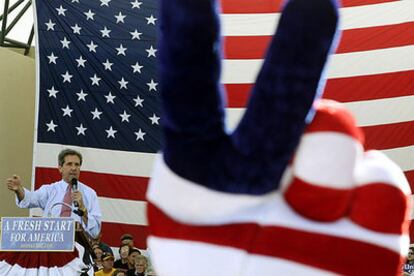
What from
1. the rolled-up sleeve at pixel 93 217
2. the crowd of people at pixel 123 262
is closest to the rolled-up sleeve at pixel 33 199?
the rolled-up sleeve at pixel 93 217

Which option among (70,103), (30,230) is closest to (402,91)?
(70,103)

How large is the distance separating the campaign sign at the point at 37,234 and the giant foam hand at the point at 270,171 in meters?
2.17

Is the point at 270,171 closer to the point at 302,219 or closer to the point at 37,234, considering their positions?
the point at 302,219

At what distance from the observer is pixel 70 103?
20.2ft

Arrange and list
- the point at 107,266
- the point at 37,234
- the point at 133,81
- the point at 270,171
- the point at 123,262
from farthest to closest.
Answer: the point at 133,81
the point at 123,262
the point at 107,266
the point at 37,234
the point at 270,171

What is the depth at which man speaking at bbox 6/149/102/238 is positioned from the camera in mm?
3674

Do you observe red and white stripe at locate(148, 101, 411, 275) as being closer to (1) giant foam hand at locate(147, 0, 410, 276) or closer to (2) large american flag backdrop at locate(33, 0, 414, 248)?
(1) giant foam hand at locate(147, 0, 410, 276)

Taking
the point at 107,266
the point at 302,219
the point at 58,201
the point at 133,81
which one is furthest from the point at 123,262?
the point at 302,219

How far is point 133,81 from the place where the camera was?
6258 mm

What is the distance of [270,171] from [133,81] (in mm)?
5459

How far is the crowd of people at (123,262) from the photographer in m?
4.26

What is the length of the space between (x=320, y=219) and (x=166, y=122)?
23 cm

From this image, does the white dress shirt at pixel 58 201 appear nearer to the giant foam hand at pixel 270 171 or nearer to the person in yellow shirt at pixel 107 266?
the person in yellow shirt at pixel 107 266

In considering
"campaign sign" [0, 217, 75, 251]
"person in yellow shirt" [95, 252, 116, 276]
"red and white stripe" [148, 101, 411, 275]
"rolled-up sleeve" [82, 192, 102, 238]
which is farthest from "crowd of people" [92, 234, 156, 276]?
"red and white stripe" [148, 101, 411, 275]
